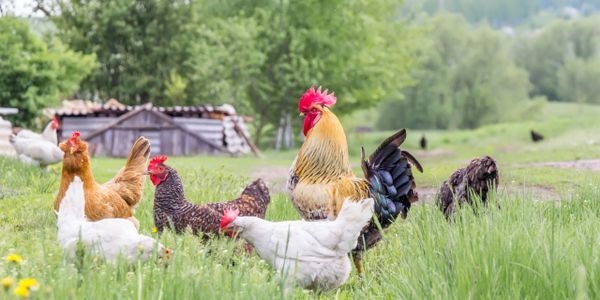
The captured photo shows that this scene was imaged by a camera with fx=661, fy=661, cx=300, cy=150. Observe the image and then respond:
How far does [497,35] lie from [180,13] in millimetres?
29709

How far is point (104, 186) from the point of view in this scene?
684cm

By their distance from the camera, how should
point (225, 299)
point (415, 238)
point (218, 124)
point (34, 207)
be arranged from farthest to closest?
point (218, 124) → point (34, 207) → point (415, 238) → point (225, 299)

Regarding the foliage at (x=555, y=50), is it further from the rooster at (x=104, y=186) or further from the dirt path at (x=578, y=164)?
the rooster at (x=104, y=186)

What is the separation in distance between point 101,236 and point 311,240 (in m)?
1.48

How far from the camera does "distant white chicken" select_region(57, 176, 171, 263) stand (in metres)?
4.47

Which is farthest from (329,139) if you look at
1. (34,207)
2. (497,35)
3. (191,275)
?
(497,35)

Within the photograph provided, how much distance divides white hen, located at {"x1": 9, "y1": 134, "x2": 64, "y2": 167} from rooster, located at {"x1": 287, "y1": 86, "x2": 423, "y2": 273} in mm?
6675

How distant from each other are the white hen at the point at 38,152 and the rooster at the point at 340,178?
667cm

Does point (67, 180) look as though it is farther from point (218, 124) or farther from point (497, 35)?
point (497, 35)

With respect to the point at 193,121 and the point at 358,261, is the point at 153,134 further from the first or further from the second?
the point at 358,261

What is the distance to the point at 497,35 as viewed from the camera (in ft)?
183

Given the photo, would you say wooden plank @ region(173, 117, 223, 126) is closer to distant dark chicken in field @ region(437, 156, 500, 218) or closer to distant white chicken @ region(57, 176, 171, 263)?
distant dark chicken in field @ region(437, 156, 500, 218)

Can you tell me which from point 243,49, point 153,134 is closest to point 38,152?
point 153,134

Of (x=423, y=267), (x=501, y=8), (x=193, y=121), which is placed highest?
(x=501, y=8)
